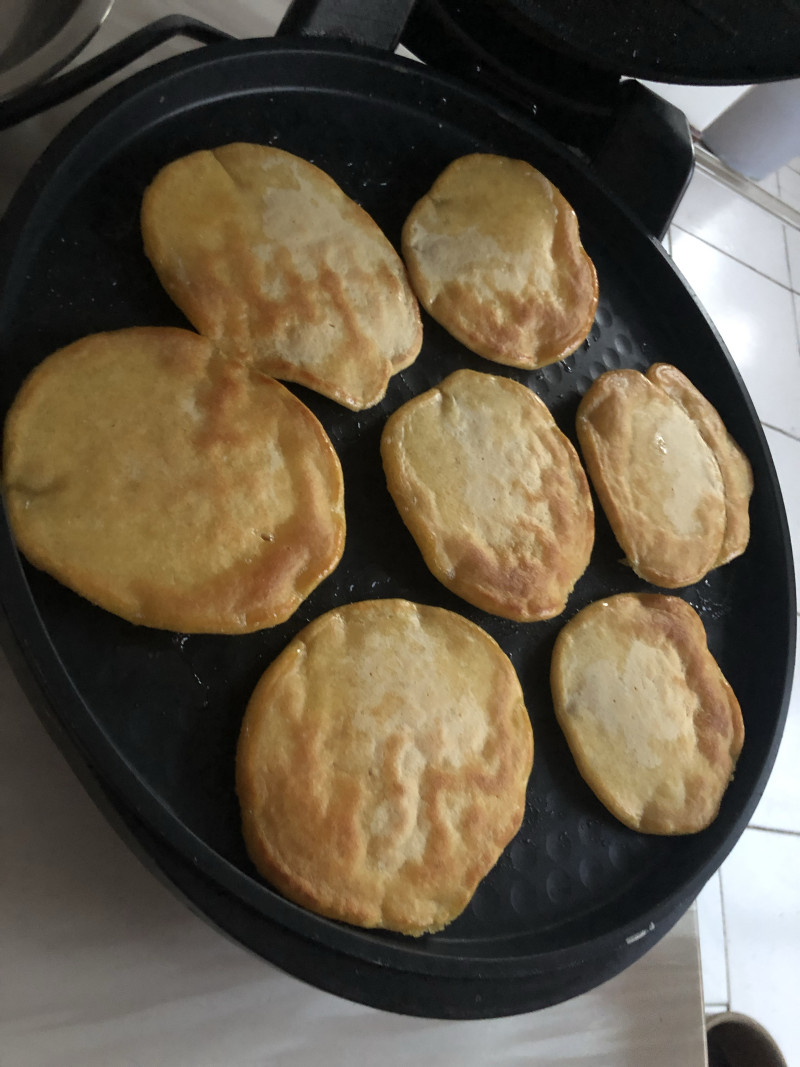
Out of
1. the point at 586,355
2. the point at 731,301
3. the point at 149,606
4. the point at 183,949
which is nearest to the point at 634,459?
the point at 586,355

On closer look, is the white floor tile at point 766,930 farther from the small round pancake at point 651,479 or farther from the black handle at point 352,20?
the black handle at point 352,20

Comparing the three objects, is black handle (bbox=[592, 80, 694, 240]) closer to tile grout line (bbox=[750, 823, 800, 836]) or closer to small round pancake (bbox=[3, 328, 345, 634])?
small round pancake (bbox=[3, 328, 345, 634])

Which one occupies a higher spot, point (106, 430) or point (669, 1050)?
point (106, 430)

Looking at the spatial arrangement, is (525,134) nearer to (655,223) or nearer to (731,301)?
(655,223)

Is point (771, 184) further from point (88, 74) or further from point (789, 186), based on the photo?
point (88, 74)

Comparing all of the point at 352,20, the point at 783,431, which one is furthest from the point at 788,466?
the point at 352,20

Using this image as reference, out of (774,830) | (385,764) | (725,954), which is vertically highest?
(385,764)
